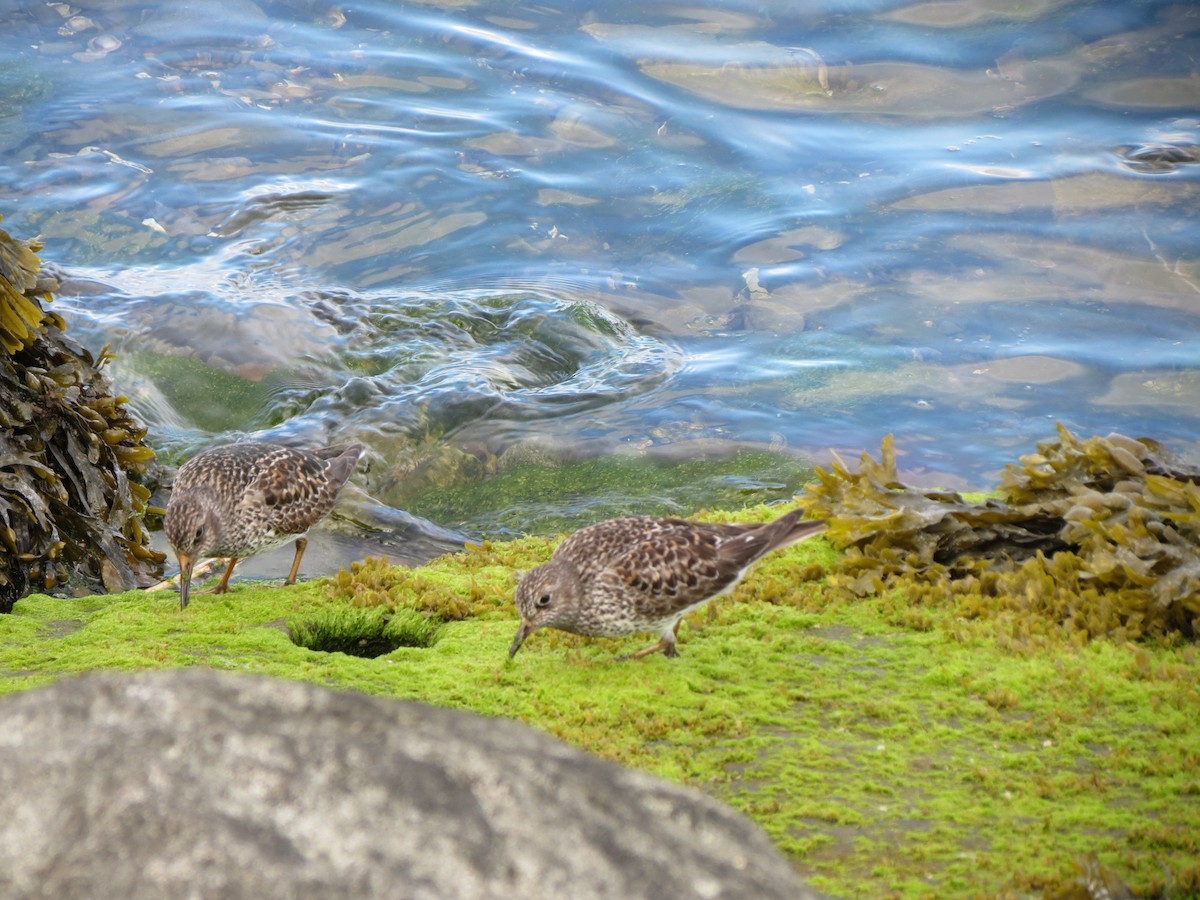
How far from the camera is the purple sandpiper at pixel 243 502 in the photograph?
718 cm

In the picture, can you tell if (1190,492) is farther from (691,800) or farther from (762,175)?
(762,175)

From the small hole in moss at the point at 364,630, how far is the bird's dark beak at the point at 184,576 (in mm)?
726

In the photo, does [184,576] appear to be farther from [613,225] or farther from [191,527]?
[613,225]

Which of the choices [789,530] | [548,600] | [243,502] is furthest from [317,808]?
[243,502]

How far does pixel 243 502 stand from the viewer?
7.48 metres

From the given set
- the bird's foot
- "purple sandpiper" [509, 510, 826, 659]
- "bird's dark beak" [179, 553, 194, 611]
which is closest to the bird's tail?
"purple sandpiper" [509, 510, 826, 659]

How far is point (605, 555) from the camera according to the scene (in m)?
6.31

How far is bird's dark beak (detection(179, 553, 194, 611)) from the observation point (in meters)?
6.86

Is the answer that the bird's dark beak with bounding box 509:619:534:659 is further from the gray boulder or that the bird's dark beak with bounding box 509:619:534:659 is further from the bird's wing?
the gray boulder

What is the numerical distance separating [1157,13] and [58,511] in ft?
59.4

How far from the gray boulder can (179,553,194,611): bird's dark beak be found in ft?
15.8

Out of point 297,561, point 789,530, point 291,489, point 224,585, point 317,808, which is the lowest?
point 297,561

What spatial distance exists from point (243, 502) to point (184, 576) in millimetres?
712

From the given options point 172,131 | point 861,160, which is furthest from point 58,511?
point 861,160
